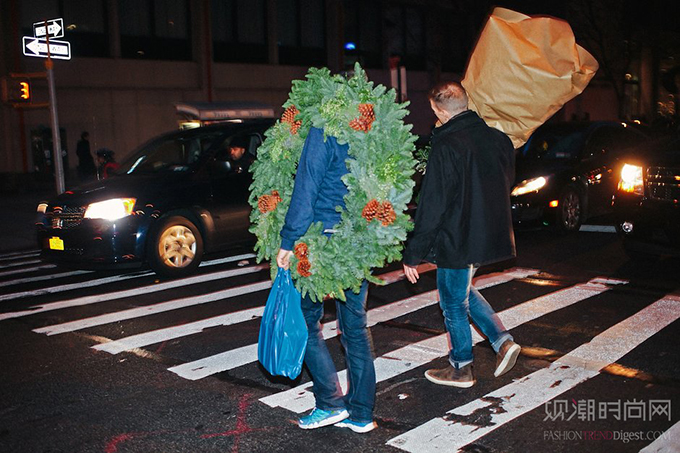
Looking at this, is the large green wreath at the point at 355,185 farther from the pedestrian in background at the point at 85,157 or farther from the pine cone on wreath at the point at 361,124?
the pedestrian in background at the point at 85,157

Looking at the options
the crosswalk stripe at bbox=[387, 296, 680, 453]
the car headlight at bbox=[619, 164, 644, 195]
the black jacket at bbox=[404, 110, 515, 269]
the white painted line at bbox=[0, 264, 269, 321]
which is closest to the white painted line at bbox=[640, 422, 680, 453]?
the crosswalk stripe at bbox=[387, 296, 680, 453]

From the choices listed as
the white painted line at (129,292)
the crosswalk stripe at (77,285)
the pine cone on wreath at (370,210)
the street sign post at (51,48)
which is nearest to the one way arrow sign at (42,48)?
the street sign post at (51,48)

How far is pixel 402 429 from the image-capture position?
4.12 meters

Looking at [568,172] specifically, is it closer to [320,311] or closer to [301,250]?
[320,311]

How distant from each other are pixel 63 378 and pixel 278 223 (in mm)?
2372

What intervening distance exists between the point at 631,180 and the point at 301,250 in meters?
5.51

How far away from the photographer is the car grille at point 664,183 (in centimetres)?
744

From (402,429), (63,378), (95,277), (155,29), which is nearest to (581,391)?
(402,429)

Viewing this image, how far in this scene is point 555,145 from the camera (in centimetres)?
1150

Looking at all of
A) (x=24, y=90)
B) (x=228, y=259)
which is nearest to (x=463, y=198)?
(x=228, y=259)

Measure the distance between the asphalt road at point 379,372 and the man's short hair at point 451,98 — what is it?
1883mm

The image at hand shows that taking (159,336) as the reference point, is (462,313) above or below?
above

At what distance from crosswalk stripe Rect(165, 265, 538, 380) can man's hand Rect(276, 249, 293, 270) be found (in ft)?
5.54

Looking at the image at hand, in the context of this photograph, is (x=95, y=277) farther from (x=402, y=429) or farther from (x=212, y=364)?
(x=402, y=429)
